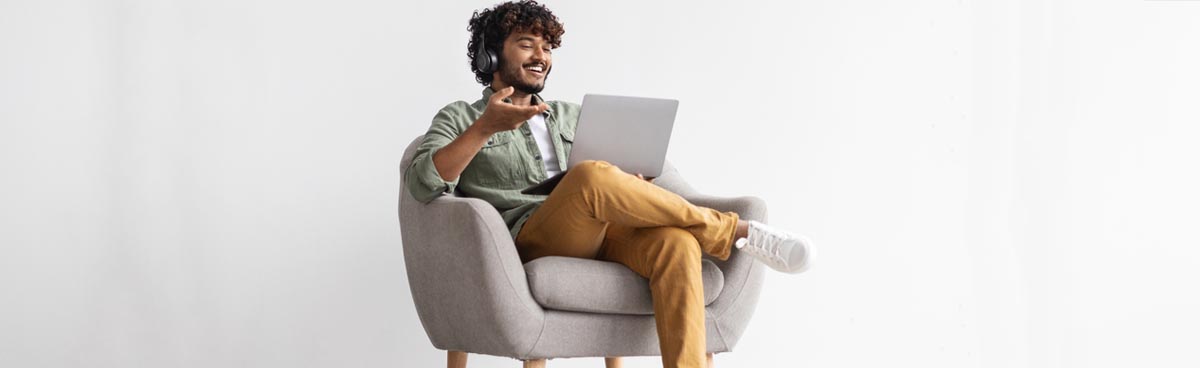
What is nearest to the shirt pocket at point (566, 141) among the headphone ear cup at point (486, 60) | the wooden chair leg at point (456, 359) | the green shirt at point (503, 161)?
the green shirt at point (503, 161)

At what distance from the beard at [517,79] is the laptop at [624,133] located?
32 centimetres

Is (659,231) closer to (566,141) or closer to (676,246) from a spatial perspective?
(676,246)

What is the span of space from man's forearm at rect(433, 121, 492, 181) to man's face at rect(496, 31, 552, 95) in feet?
1.38

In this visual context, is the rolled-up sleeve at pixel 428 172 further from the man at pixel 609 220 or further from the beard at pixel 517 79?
the beard at pixel 517 79

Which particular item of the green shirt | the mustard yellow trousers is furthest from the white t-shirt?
the mustard yellow trousers

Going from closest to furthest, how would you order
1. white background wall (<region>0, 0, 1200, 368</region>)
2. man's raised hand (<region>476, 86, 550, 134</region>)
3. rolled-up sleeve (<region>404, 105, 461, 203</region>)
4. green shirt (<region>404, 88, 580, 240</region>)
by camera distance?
man's raised hand (<region>476, 86, 550, 134</region>)
rolled-up sleeve (<region>404, 105, 461, 203</region>)
green shirt (<region>404, 88, 580, 240</region>)
white background wall (<region>0, 0, 1200, 368</region>)

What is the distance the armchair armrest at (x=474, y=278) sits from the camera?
2223 mm

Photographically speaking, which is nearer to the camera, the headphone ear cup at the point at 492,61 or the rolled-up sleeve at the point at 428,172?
the rolled-up sleeve at the point at 428,172

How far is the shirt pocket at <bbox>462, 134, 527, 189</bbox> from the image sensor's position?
2623mm

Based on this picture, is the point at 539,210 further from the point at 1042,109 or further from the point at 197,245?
the point at 1042,109

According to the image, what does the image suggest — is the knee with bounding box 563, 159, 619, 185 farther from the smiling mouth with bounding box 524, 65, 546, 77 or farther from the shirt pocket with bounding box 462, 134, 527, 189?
the smiling mouth with bounding box 524, 65, 546, 77

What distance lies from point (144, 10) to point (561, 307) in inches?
56.0

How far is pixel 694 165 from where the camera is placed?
3.51 meters

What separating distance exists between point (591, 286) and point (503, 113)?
0.37 m
